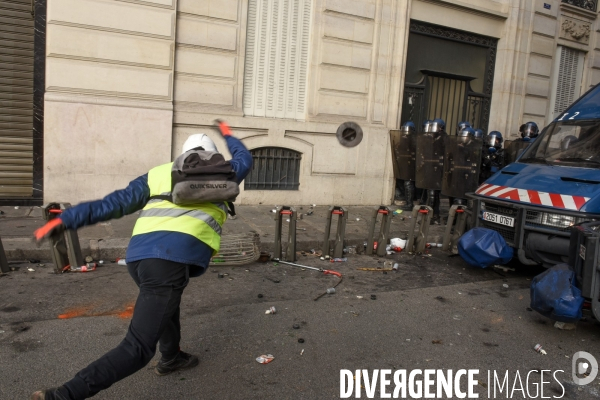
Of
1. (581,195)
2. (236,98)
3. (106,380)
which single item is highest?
(236,98)

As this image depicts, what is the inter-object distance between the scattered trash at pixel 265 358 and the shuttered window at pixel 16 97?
6885 mm

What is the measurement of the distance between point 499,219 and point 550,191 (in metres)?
0.70

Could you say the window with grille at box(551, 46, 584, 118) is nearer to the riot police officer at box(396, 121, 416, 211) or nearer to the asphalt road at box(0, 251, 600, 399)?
the riot police officer at box(396, 121, 416, 211)

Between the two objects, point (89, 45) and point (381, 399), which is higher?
point (89, 45)

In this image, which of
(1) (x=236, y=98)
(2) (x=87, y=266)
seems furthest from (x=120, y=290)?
(1) (x=236, y=98)

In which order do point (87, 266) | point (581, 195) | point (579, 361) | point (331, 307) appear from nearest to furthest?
point (579, 361) → point (331, 307) → point (581, 195) → point (87, 266)

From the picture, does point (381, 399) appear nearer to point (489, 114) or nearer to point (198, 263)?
point (198, 263)

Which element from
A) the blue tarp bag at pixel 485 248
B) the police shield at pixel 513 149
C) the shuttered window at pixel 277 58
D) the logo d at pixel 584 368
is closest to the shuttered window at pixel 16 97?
the shuttered window at pixel 277 58

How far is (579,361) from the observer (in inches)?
168

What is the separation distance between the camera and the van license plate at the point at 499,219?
6441 mm

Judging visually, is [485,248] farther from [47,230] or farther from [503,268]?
[47,230]

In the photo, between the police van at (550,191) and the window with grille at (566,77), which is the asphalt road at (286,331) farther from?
the window with grille at (566,77)

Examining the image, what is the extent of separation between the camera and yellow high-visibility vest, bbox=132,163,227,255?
3.17 metres

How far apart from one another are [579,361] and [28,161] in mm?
8630
